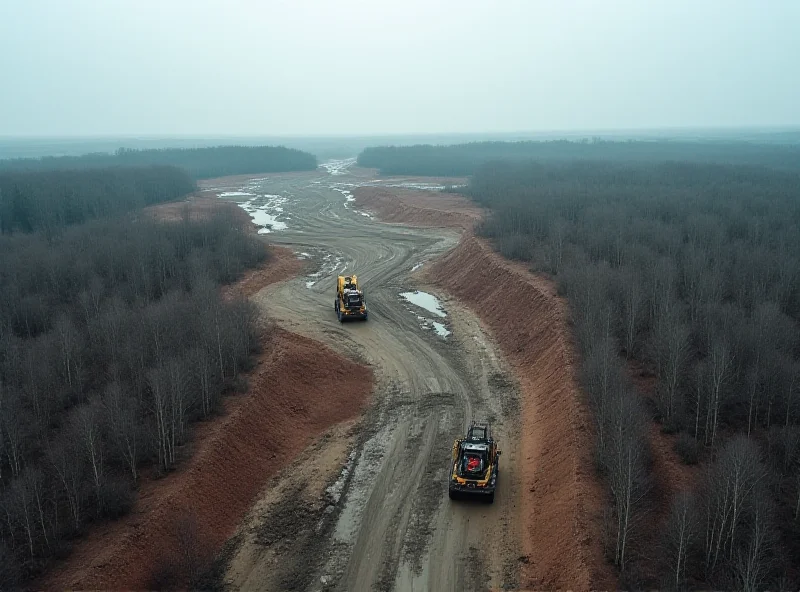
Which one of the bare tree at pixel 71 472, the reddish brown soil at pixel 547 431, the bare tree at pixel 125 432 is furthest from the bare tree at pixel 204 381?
the reddish brown soil at pixel 547 431

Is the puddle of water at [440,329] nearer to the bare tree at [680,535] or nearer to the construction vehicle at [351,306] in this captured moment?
the construction vehicle at [351,306]

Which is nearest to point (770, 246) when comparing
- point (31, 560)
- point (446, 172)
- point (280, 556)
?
point (280, 556)

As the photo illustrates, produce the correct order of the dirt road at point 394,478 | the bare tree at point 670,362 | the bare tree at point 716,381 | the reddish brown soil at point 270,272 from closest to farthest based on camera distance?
the dirt road at point 394,478
the bare tree at point 716,381
the bare tree at point 670,362
the reddish brown soil at point 270,272

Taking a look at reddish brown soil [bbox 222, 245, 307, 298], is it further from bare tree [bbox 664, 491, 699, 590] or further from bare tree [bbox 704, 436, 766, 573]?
bare tree [bbox 704, 436, 766, 573]

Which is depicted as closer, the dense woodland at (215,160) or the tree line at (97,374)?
the tree line at (97,374)

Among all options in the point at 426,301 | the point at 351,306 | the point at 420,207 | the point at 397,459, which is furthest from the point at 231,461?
the point at 420,207

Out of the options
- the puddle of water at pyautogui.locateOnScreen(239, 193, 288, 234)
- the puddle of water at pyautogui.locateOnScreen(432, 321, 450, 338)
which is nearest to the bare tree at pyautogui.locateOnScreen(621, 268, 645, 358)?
the puddle of water at pyautogui.locateOnScreen(432, 321, 450, 338)

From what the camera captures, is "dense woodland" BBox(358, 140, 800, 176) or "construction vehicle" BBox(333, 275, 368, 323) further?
"dense woodland" BBox(358, 140, 800, 176)
